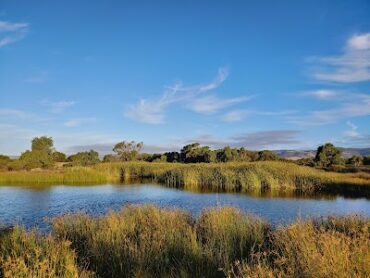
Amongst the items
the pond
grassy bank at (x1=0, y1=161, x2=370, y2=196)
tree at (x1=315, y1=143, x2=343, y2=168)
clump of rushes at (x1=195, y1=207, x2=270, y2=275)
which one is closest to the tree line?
tree at (x1=315, y1=143, x2=343, y2=168)

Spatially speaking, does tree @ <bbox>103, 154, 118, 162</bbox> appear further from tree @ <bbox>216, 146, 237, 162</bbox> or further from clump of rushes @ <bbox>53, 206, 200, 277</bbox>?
clump of rushes @ <bbox>53, 206, 200, 277</bbox>

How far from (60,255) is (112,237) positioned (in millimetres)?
1657

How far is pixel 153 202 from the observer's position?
63.5 feet

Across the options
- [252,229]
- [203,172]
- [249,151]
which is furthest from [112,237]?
[249,151]

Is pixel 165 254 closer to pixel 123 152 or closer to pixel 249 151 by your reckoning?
pixel 249 151

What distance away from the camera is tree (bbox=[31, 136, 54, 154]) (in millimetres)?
52000

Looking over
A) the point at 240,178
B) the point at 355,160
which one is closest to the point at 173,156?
the point at 355,160

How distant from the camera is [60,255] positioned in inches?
262

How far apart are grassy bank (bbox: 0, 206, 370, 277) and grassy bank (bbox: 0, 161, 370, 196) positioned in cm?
1770

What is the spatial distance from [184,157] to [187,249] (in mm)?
49597

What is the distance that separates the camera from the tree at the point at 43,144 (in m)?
52.0

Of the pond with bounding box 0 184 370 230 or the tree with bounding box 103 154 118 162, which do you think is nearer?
the pond with bounding box 0 184 370 230

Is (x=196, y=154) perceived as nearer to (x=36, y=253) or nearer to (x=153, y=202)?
(x=153, y=202)

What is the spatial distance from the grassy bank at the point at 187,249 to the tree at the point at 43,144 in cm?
4410
